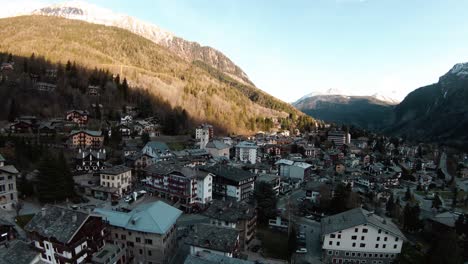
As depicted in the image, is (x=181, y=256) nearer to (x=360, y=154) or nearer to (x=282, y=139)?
(x=282, y=139)

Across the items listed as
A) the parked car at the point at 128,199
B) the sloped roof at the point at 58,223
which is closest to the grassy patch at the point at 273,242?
the parked car at the point at 128,199

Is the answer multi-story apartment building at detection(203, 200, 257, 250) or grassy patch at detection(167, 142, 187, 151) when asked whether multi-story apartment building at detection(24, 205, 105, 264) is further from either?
grassy patch at detection(167, 142, 187, 151)

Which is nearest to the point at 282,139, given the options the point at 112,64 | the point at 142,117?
the point at 142,117

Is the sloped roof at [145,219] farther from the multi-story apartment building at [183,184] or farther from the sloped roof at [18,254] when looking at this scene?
the multi-story apartment building at [183,184]

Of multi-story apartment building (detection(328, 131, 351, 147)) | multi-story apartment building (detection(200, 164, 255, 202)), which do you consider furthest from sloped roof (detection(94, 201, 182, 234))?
multi-story apartment building (detection(328, 131, 351, 147))

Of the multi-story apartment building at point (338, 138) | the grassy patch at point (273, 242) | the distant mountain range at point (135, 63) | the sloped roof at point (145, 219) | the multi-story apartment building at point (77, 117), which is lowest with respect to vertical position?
the grassy patch at point (273, 242)

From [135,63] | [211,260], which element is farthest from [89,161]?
[135,63]
